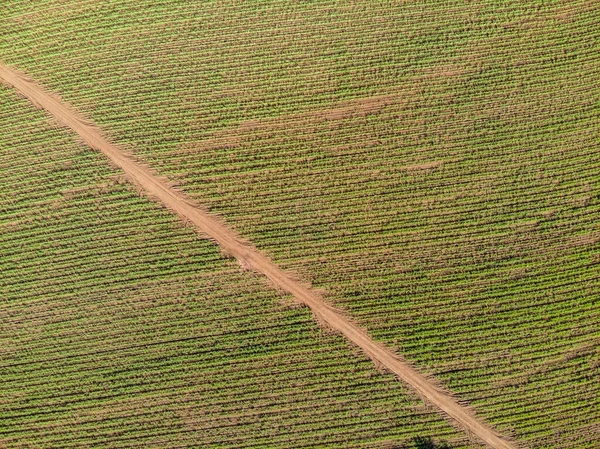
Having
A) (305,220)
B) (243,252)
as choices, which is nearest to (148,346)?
(243,252)

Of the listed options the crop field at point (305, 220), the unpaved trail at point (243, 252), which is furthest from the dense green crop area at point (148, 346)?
the unpaved trail at point (243, 252)

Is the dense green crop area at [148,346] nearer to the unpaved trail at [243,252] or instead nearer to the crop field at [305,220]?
the crop field at [305,220]

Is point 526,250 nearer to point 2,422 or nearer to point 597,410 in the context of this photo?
point 597,410

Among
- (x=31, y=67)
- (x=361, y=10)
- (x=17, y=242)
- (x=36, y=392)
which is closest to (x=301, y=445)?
(x=36, y=392)

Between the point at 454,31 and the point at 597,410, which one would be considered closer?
the point at 597,410

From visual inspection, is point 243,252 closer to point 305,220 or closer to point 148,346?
point 305,220
